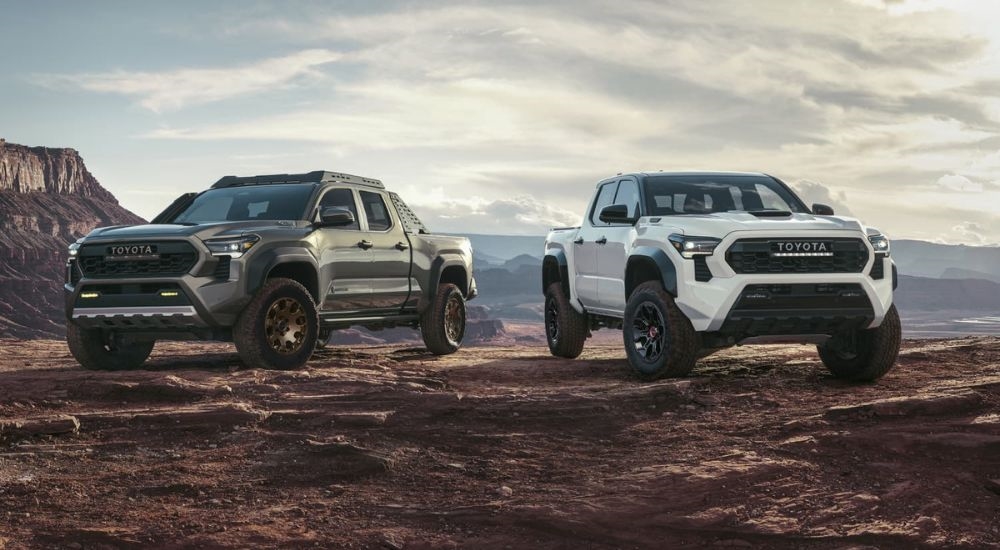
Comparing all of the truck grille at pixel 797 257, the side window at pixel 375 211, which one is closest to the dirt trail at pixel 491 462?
the truck grille at pixel 797 257

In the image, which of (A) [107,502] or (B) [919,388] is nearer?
(A) [107,502]

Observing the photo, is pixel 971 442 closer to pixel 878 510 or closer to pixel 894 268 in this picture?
pixel 878 510

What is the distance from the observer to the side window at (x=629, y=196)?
10.8 metres

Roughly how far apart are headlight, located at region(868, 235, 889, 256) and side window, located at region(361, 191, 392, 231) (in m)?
5.74

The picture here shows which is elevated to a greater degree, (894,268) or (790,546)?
(894,268)

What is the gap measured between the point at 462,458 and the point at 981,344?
8.26 metres

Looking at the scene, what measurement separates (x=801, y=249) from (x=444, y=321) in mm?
5579

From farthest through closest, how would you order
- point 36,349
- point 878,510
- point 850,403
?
1. point 36,349
2. point 850,403
3. point 878,510

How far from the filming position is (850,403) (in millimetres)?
8250

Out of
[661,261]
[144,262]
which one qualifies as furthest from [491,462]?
[144,262]

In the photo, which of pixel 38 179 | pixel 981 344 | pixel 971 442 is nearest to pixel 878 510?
pixel 971 442

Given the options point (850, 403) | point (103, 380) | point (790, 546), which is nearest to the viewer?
Result: point (790, 546)

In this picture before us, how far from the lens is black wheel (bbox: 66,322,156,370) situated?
10617 mm

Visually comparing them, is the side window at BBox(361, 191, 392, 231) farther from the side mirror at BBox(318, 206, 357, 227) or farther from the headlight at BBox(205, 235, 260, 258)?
the headlight at BBox(205, 235, 260, 258)
